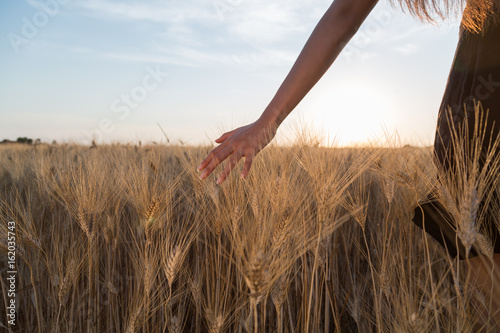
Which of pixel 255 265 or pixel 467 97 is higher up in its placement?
pixel 467 97

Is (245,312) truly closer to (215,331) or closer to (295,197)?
(215,331)

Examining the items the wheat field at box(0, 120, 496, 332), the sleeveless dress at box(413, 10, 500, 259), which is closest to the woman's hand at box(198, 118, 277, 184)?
the wheat field at box(0, 120, 496, 332)

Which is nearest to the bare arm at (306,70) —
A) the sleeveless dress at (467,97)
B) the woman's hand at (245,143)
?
the woman's hand at (245,143)

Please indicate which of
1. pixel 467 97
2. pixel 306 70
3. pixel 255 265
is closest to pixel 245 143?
pixel 306 70

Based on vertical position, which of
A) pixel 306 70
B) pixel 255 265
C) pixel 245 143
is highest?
pixel 306 70

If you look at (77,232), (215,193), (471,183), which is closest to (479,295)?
(471,183)

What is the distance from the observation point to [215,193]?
50.9 inches

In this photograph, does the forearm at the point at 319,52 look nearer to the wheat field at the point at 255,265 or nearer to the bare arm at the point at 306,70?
the bare arm at the point at 306,70

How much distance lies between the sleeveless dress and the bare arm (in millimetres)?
261

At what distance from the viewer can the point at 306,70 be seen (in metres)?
0.89

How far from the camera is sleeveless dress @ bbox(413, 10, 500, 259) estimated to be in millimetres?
812

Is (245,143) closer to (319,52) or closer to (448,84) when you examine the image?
(319,52)

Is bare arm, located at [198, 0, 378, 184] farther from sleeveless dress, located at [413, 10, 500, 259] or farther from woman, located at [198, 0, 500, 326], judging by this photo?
sleeveless dress, located at [413, 10, 500, 259]

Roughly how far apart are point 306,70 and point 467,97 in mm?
376
